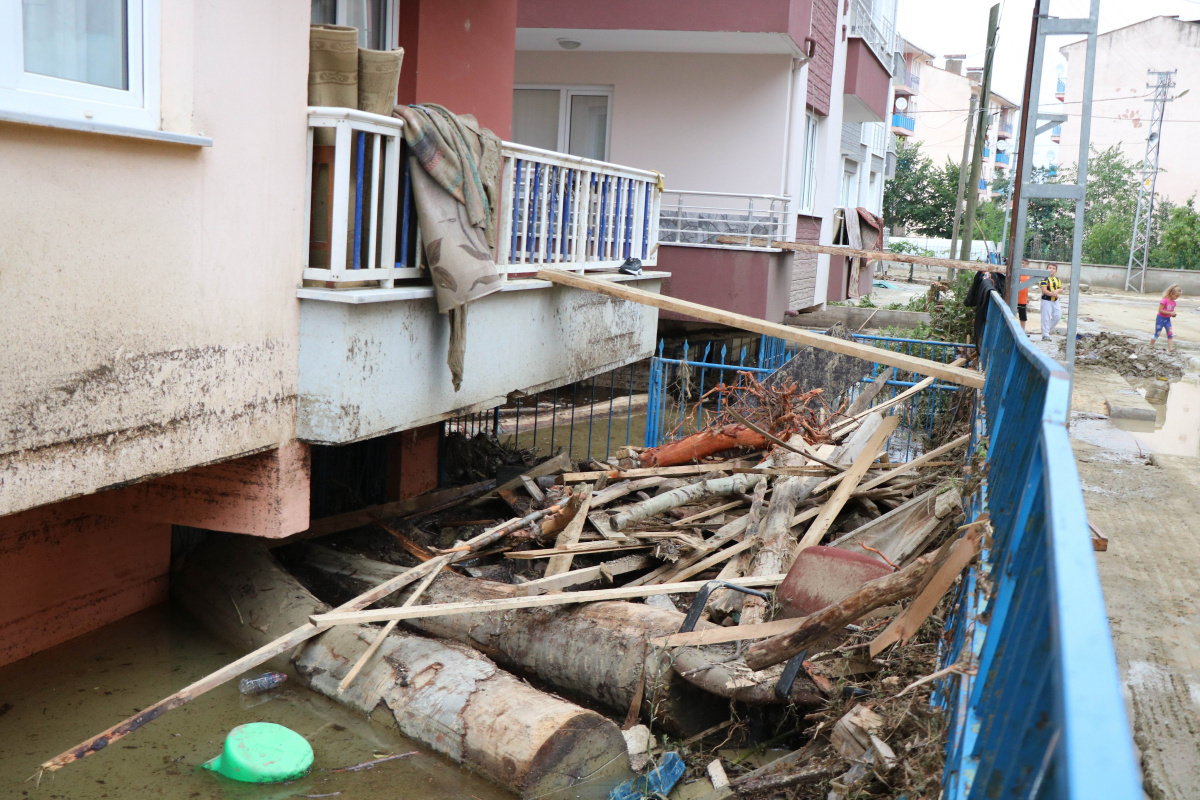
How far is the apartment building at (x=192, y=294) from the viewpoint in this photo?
11.9 ft

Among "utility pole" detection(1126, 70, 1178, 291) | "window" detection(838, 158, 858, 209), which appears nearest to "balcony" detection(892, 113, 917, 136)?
"utility pole" detection(1126, 70, 1178, 291)

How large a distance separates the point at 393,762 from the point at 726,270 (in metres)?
10.2

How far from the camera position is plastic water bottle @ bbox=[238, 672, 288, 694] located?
5469 mm

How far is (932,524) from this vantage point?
566 cm

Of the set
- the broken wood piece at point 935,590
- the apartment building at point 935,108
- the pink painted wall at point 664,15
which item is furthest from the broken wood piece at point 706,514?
the apartment building at point 935,108

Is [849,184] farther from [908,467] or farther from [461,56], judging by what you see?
[908,467]

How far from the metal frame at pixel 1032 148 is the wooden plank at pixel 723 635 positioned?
14.3 ft

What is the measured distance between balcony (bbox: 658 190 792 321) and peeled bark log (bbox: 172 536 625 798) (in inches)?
346

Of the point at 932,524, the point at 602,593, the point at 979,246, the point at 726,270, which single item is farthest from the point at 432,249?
the point at 979,246

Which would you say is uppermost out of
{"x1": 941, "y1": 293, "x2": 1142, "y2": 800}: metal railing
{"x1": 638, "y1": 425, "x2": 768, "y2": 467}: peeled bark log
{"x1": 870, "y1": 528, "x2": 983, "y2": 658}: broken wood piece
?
{"x1": 941, "y1": 293, "x2": 1142, "y2": 800}: metal railing

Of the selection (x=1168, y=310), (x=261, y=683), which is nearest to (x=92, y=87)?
(x=261, y=683)

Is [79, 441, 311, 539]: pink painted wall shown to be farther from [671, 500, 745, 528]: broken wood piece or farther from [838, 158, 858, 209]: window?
[838, 158, 858, 209]: window

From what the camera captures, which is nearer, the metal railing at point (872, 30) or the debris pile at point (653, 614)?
the debris pile at point (653, 614)

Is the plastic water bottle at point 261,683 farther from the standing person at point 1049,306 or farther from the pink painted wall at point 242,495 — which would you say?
the standing person at point 1049,306
